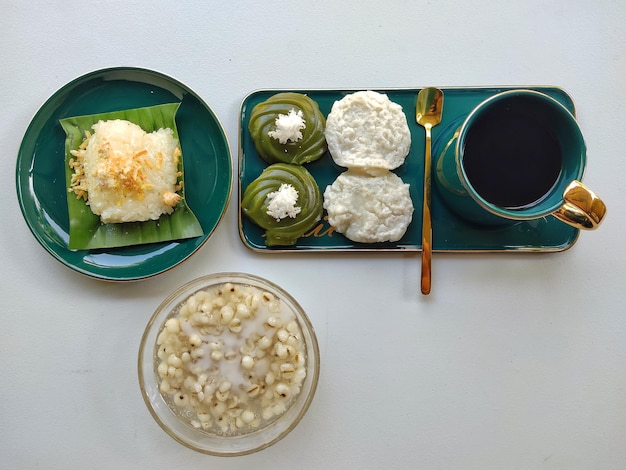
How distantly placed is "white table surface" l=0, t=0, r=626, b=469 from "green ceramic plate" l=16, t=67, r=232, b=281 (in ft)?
0.21

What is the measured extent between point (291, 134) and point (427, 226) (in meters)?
0.39

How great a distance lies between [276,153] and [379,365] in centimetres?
59

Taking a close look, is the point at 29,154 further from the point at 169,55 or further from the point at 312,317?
the point at 312,317

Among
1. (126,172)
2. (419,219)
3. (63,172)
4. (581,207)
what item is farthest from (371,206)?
(63,172)

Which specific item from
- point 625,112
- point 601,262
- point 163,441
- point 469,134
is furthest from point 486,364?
point 163,441

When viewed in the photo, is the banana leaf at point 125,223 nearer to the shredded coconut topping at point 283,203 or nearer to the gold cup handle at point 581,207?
the shredded coconut topping at point 283,203

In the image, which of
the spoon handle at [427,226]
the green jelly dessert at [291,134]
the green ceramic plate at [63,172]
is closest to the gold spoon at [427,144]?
the spoon handle at [427,226]

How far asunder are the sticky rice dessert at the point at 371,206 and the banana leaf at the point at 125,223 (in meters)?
0.35

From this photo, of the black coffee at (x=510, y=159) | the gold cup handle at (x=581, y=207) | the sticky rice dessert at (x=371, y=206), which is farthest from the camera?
the sticky rice dessert at (x=371, y=206)

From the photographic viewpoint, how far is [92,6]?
1.29 metres

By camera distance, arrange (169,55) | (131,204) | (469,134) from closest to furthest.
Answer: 1. (469,134)
2. (131,204)
3. (169,55)

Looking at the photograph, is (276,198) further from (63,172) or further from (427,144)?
(63,172)

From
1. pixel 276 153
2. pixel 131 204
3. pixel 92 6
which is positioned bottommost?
pixel 131 204

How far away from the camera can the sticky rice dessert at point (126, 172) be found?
1139 mm
